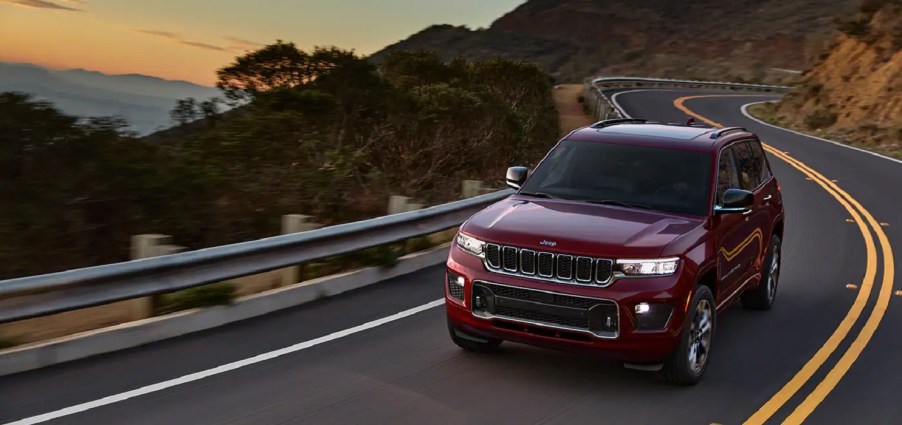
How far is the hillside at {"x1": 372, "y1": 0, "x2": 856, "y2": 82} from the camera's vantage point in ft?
349

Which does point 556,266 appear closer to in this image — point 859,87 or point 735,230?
point 735,230

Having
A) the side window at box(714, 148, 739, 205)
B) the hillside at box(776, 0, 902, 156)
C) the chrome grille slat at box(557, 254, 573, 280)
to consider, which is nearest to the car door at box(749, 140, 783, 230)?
the side window at box(714, 148, 739, 205)

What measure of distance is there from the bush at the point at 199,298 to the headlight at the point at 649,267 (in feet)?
11.6

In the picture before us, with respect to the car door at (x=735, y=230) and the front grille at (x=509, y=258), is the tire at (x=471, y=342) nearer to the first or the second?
the front grille at (x=509, y=258)

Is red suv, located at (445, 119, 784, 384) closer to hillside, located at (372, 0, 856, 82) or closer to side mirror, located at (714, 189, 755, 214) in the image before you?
side mirror, located at (714, 189, 755, 214)

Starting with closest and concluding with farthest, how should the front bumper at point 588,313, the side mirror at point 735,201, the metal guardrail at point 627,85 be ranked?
the front bumper at point 588,313
the side mirror at point 735,201
the metal guardrail at point 627,85

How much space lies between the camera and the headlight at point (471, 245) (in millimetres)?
6770

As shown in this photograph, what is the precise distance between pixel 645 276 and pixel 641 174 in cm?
150

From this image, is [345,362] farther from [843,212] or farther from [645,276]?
[843,212]

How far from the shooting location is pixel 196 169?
36.8 ft

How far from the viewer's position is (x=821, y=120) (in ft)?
126

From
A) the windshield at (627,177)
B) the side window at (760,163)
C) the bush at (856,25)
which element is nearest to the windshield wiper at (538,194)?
the windshield at (627,177)

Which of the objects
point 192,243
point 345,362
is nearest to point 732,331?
point 345,362

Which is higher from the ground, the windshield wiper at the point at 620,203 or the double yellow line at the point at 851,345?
the windshield wiper at the point at 620,203
